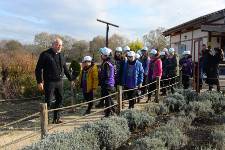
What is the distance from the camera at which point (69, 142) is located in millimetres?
2705

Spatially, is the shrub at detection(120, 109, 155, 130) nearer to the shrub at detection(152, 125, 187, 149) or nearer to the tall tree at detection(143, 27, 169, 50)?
the shrub at detection(152, 125, 187, 149)

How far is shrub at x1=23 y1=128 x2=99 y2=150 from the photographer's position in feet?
8.33

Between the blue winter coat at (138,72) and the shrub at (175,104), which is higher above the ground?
the blue winter coat at (138,72)

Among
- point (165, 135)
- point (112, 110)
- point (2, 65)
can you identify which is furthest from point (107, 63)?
point (2, 65)

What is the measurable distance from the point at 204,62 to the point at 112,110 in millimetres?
4391

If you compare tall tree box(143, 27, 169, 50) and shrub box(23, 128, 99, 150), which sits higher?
tall tree box(143, 27, 169, 50)

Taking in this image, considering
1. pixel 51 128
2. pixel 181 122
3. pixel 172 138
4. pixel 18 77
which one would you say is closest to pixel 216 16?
pixel 181 122

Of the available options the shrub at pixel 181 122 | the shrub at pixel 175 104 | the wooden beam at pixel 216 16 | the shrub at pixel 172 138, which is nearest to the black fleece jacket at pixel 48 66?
the shrub at pixel 172 138

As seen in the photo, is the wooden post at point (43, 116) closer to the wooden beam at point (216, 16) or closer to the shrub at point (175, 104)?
the shrub at point (175, 104)

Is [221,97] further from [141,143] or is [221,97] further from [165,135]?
[141,143]

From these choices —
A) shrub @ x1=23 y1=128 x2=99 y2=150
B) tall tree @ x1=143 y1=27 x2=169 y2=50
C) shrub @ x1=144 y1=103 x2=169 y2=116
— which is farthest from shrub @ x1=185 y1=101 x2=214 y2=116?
tall tree @ x1=143 y1=27 x2=169 y2=50

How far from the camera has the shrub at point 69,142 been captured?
2539 millimetres

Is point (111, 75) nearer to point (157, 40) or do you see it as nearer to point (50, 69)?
point (50, 69)

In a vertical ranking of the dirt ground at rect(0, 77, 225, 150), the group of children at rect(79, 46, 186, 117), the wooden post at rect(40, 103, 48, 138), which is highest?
the group of children at rect(79, 46, 186, 117)
